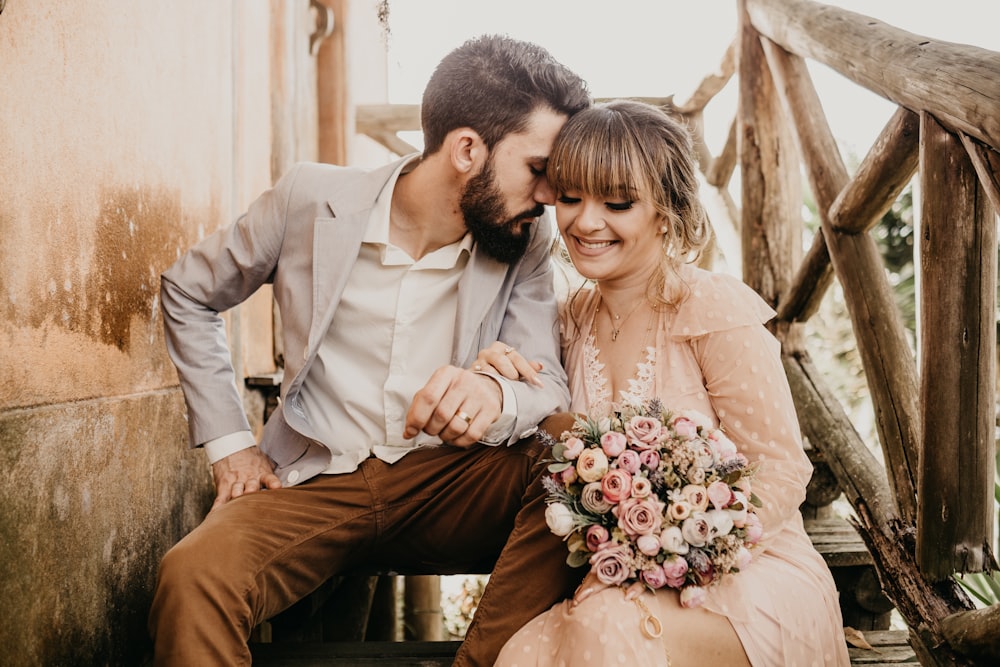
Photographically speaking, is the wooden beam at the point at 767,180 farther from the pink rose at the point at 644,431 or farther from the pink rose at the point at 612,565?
the pink rose at the point at 612,565

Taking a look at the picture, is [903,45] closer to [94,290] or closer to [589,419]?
[589,419]

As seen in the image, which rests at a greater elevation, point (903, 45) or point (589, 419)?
point (903, 45)

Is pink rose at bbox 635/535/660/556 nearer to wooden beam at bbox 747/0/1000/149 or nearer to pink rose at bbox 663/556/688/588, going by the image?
pink rose at bbox 663/556/688/588

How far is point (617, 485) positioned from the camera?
157 centimetres

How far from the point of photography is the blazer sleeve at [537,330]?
2025mm

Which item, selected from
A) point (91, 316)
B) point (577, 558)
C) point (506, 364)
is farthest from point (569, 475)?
point (91, 316)

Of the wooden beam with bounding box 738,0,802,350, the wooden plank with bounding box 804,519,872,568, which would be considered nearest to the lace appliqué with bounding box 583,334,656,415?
the wooden plank with bounding box 804,519,872,568

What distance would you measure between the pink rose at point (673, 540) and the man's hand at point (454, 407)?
0.51 metres

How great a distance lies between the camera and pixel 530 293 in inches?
94.1

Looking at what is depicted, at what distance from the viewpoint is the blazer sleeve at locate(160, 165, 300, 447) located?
2168 mm

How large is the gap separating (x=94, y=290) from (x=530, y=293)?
3.71 ft

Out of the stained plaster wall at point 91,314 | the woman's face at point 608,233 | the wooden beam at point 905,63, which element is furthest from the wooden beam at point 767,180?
the stained plaster wall at point 91,314

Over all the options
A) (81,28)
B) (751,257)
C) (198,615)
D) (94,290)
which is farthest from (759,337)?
(751,257)

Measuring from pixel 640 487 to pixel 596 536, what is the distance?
0.42 feet
